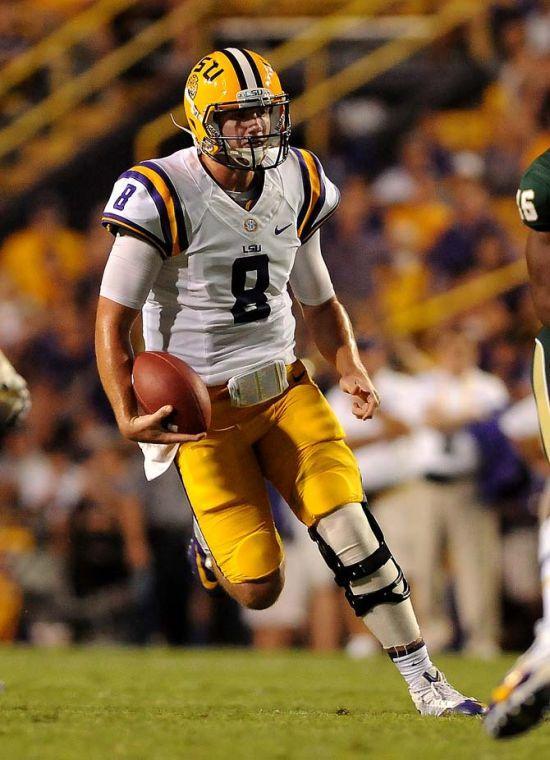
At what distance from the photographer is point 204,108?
4324 mm

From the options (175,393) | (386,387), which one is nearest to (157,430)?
(175,393)

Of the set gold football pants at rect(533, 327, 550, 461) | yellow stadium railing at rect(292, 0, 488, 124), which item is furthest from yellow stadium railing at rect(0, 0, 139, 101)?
gold football pants at rect(533, 327, 550, 461)

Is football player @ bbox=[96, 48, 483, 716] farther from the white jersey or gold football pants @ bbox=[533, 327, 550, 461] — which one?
gold football pants @ bbox=[533, 327, 550, 461]

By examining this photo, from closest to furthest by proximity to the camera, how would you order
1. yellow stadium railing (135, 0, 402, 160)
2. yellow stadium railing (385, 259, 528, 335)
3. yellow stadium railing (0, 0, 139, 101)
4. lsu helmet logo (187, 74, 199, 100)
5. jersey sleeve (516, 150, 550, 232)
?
jersey sleeve (516, 150, 550, 232)
lsu helmet logo (187, 74, 199, 100)
yellow stadium railing (385, 259, 528, 335)
yellow stadium railing (135, 0, 402, 160)
yellow stadium railing (0, 0, 139, 101)

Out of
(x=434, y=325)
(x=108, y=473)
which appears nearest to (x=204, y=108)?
(x=108, y=473)

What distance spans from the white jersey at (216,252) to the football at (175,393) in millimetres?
313

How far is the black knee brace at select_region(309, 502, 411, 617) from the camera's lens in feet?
13.7

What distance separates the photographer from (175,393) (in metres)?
4.01

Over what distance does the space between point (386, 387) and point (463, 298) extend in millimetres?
1673

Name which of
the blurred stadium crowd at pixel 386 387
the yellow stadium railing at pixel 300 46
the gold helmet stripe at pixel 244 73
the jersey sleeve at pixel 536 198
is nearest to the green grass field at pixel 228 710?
the blurred stadium crowd at pixel 386 387

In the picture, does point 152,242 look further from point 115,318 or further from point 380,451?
point 380,451

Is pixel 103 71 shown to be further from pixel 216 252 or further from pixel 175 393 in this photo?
pixel 175 393

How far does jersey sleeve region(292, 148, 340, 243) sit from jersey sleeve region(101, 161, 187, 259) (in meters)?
0.47

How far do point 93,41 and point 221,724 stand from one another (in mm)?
8210
